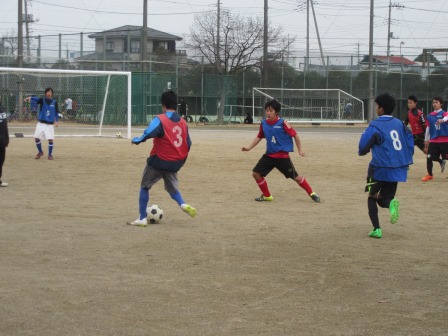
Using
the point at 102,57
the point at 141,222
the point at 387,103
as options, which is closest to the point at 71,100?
the point at 102,57

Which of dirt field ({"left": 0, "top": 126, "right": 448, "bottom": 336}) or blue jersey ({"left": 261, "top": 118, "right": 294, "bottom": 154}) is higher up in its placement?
blue jersey ({"left": 261, "top": 118, "right": 294, "bottom": 154})

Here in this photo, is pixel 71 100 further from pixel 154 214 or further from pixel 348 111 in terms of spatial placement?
pixel 154 214

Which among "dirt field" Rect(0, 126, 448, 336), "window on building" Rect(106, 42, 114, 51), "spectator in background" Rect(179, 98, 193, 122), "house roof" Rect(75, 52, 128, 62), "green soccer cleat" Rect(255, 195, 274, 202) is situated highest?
"window on building" Rect(106, 42, 114, 51)

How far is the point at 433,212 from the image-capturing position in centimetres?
1089

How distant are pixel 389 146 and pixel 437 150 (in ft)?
21.5

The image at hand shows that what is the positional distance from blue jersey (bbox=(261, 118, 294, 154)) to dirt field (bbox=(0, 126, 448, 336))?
2.70ft

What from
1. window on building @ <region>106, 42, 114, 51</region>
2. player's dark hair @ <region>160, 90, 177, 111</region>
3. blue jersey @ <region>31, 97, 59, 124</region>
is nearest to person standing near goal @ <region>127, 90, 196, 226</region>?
player's dark hair @ <region>160, 90, 177, 111</region>

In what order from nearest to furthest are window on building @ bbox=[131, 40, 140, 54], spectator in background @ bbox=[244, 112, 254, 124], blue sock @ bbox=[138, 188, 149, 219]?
1. blue sock @ bbox=[138, 188, 149, 219]
2. spectator in background @ bbox=[244, 112, 254, 124]
3. window on building @ bbox=[131, 40, 140, 54]

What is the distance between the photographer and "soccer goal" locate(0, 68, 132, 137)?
28.4 m

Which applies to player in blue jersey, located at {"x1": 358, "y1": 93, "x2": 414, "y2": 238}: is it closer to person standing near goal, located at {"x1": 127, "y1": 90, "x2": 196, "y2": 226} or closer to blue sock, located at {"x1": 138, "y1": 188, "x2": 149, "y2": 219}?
person standing near goal, located at {"x1": 127, "y1": 90, "x2": 196, "y2": 226}

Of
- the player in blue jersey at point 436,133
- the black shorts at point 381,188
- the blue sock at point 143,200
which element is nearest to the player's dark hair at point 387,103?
Answer: the black shorts at point 381,188

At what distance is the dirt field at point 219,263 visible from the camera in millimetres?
5480

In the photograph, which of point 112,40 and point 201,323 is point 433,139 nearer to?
point 201,323

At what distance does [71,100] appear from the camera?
2997 cm
